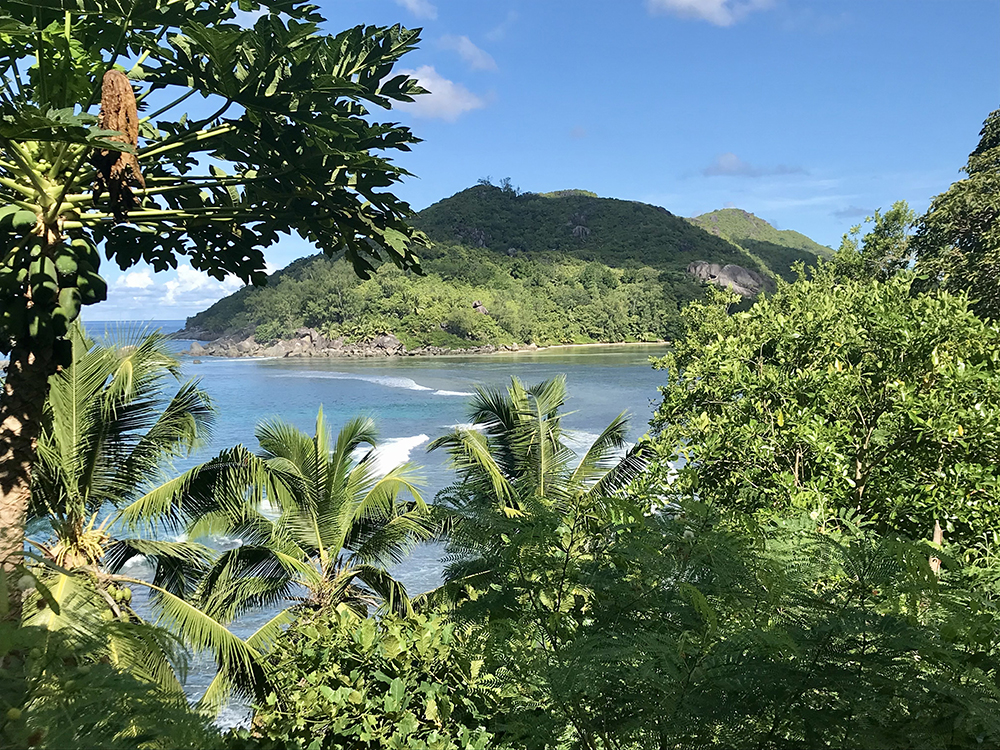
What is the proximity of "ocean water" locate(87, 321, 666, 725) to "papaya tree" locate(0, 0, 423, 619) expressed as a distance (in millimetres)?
3617

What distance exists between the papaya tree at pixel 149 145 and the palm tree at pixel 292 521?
3786 mm

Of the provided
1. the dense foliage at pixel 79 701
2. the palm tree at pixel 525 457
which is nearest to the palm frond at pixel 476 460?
the palm tree at pixel 525 457

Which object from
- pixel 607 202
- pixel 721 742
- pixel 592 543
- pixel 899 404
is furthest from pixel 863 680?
pixel 607 202

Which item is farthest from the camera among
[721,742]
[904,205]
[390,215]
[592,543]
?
[904,205]

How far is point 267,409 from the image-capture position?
43.8 m

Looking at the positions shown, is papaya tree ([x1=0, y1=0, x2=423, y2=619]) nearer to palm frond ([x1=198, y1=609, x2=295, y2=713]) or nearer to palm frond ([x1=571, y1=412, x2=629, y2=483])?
palm frond ([x1=198, y1=609, x2=295, y2=713])

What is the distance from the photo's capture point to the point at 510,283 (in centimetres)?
10988

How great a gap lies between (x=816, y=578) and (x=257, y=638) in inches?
302

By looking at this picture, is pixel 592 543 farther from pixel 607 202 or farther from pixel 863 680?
pixel 607 202

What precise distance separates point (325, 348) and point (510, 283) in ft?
107

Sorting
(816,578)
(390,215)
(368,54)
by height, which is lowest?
(816,578)

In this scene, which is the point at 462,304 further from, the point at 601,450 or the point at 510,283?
the point at 601,450

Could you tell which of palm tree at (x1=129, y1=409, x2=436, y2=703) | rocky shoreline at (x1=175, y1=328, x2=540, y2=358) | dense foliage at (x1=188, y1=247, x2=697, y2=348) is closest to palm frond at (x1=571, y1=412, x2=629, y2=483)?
palm tree at (x1=129, y1=409, x2=436, y2=703)

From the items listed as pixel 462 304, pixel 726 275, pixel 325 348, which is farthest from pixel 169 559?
pixel 726 275
